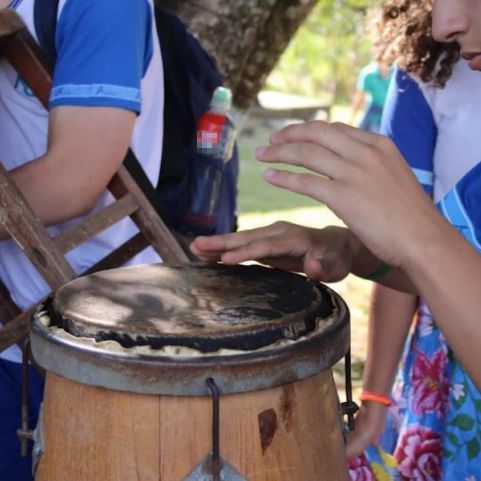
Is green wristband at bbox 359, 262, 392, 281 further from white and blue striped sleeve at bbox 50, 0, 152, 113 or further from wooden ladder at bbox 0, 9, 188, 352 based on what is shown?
white and blue striped sleeve at bbox 50, 0, 152, 113

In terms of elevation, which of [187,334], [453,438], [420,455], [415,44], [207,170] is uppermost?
[415,44]

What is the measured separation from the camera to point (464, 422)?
6.63 feet

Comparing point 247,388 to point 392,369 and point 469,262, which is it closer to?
point 469,262

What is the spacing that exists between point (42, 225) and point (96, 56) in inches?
14.4

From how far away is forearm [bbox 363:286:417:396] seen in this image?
2.32 metres

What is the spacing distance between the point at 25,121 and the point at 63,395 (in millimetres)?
939

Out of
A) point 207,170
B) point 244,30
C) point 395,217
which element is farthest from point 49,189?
point 244,30

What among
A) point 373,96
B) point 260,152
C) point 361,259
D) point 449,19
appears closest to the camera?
point 260,152

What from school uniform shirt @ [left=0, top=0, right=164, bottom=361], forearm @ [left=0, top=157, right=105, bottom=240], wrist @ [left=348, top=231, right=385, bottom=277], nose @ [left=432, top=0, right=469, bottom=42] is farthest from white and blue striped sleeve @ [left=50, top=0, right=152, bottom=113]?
nose @ [left=432, top=0, right=469, bottom=42]

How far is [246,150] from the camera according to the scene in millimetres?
11227

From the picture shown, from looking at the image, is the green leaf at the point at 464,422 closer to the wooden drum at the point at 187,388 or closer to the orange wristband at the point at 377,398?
the orange wristband at the point at 377,398

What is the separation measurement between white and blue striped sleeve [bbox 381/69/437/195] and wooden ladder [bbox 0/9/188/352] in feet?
1.81

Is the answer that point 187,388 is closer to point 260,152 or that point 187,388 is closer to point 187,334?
point 187,334

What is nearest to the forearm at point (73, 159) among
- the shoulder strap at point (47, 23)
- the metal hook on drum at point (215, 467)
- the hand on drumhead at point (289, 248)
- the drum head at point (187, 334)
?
the shoulder strap at point (47, 23)
